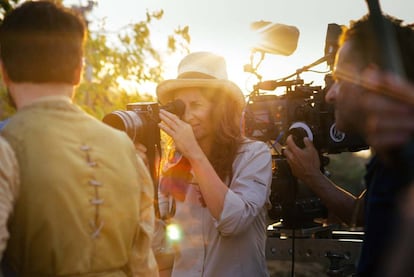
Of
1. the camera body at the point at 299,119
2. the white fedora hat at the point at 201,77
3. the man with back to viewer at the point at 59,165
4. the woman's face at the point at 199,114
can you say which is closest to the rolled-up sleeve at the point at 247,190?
the woman's face at the point at 199,114

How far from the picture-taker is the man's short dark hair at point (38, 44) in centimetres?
175

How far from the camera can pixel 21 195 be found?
5.40 feet

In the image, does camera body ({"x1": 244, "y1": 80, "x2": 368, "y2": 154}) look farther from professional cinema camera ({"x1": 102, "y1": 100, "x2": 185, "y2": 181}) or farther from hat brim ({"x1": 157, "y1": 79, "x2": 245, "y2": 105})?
professional cinema camera ({"x1": 102, "y1": 100, "x2": 185, "y2": 181})

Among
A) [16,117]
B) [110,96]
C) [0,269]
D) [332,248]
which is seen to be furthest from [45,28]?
[110,96]

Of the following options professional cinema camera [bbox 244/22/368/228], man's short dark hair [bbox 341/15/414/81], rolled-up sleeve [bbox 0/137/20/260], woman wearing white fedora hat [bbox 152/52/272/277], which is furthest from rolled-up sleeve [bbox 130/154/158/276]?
professional cinema camera [bbox 244/22/368/228]

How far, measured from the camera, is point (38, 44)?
176 cm

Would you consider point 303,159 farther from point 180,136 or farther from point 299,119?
point 180,136

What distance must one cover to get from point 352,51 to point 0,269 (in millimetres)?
1098

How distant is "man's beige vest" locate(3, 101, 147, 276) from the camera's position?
166 centimetres

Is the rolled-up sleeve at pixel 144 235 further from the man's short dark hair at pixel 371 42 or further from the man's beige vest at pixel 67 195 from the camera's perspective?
the man's short dark hair at pixel 371 42

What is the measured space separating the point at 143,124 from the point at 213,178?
0.42 meters

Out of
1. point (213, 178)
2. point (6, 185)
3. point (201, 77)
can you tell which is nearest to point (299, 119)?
point (201, 77)

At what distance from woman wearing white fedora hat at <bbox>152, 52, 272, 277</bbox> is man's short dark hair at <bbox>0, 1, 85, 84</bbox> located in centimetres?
88

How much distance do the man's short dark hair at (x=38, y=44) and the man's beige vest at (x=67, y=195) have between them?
9cm
